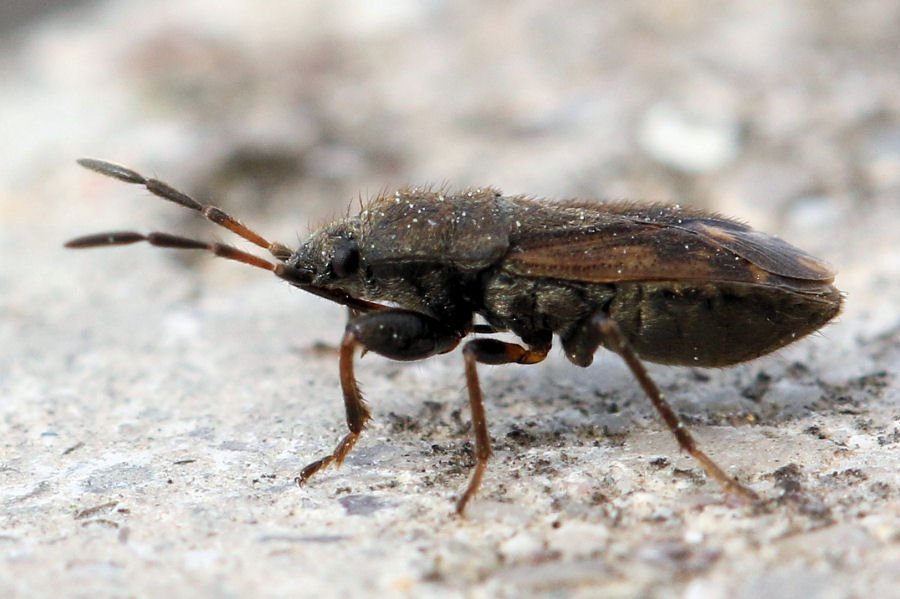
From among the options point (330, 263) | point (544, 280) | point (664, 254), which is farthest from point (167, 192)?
point (664, 254)

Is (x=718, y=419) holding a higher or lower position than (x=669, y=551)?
higher

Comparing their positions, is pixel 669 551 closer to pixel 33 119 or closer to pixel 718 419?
pixel 718 419

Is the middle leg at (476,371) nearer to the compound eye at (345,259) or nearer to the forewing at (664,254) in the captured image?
the forewing at (664,254)

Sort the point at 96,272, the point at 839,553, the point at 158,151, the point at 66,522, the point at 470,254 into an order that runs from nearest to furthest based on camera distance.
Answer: the point at 839,553 < the point at 66,522 < the point at 470,254 < the point at 96,272 < the point at 158,151

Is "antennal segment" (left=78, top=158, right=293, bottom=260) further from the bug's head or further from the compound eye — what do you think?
the compound eye

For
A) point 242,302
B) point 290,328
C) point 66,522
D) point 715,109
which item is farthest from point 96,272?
point 715,109

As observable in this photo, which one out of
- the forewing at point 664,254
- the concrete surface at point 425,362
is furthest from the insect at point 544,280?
the concrete surface at point 425,362

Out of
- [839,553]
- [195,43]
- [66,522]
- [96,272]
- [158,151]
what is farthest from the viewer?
[195,43]
